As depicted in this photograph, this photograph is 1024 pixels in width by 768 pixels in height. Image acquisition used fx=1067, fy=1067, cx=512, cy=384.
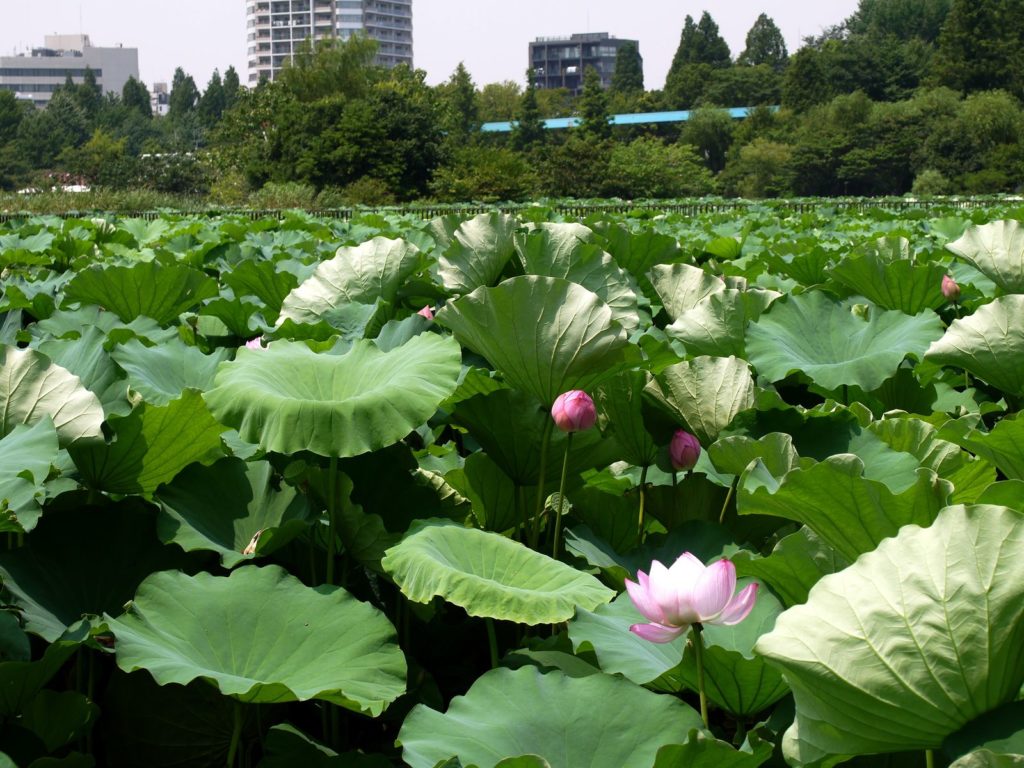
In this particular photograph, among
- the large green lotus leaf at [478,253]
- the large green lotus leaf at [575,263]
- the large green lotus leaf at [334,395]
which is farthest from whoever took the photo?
the large green lotus leaf at [478,253]

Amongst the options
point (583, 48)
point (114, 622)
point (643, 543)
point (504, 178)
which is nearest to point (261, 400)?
point (114, 622)

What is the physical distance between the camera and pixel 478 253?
156 cm

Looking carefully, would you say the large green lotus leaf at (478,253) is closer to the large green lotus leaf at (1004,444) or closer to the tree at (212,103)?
the large green lotus leaf at (1004,444)

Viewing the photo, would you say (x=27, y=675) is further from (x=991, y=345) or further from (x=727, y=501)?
(x=991, y=345)

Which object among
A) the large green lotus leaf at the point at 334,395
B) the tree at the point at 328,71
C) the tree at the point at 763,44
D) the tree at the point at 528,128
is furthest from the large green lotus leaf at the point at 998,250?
the tree at the point at 763,44

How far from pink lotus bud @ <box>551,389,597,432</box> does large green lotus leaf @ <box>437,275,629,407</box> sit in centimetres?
6

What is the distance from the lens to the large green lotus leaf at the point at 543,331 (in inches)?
36.6

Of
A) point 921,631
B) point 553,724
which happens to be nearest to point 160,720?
point 553,724

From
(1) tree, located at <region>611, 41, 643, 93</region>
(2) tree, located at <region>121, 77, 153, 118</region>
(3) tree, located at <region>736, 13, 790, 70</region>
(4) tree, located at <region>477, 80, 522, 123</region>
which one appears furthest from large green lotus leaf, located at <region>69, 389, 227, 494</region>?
(2) tree, located at <region>121, 77, 153, 118</region>

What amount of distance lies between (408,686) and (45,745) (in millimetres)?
243

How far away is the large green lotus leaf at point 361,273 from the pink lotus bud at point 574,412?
2.43 feet

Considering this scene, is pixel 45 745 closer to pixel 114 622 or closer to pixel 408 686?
pixel 114 622

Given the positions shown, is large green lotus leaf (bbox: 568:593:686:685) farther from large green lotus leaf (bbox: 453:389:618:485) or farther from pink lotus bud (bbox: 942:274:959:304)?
pink lotus bud (bbox: 942:274:959:304)

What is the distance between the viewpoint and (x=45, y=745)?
0.69 m
